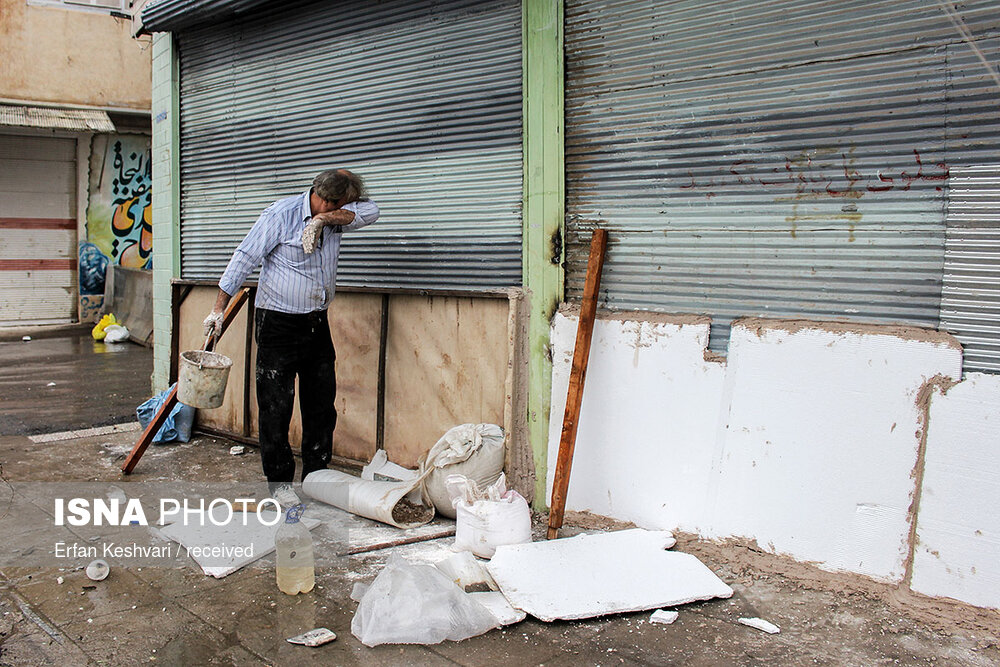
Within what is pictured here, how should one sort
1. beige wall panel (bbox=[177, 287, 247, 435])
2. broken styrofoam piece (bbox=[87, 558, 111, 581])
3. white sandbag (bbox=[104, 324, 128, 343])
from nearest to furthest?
broken styrofoam piece (bbox=[87, 558, 111, 581]), beige wall panel (bbox=[177, 287, 247, 435]), white sandbag (bbox=[104, 324, 128, 343])

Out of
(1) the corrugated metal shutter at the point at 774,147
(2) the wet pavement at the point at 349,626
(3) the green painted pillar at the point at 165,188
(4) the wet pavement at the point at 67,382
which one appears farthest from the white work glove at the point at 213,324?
A: (4) the wet pavement at the point at 67,382

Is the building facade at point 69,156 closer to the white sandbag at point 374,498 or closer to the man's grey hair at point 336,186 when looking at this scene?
the man's grey hair at point 336,186

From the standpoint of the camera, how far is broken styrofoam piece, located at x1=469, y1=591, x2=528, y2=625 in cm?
336

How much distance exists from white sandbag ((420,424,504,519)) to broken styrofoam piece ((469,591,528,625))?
39.1 inches

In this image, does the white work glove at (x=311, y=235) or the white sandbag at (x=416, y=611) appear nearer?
the white sandbag at (x=416, y=611)

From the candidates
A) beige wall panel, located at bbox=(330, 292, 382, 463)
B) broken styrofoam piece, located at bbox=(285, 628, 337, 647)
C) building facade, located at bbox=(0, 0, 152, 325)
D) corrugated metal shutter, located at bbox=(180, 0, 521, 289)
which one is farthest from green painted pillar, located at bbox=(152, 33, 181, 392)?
building facade, located at bbox=(0, 0, 152, 325)

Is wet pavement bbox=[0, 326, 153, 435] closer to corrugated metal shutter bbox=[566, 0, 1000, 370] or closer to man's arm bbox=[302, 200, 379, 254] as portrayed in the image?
man's arm bbox=[302, 200, 379, 254]

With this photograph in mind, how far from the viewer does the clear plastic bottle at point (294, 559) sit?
3.67 metres

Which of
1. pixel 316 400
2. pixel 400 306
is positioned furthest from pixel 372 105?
pixel 316 400

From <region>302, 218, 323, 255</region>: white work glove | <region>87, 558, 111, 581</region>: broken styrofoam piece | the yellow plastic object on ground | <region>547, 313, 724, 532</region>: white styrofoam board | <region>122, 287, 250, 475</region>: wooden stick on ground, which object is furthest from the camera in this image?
the yellow plastic object on ground

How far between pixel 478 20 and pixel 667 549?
10.3 feet

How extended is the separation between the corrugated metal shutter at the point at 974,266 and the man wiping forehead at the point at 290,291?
3098 mm

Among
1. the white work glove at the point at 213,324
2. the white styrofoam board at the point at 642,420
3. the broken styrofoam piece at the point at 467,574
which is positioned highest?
the white work glove at the point at 213,324

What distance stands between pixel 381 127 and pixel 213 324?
1.64 metres
